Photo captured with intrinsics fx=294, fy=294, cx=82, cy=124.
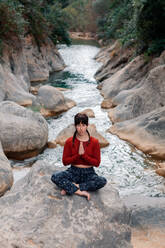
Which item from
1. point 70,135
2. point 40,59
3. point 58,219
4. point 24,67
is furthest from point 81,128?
point 40,59

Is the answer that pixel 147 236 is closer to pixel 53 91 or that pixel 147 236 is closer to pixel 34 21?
pixel 53 91

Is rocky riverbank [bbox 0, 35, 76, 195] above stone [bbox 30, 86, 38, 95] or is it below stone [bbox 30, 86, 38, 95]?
above

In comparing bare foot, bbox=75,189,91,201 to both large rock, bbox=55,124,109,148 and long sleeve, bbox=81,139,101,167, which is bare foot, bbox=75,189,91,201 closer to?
long sleeve, bbox=81,139,101,167

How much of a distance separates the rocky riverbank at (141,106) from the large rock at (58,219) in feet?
13.2

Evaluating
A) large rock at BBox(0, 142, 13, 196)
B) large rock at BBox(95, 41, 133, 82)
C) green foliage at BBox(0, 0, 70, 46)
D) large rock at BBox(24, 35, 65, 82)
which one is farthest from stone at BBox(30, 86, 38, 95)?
large rock at BBox(0, 142, 13, 196)

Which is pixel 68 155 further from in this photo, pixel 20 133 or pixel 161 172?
pixel 20 133

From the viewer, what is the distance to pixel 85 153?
11.8 ft

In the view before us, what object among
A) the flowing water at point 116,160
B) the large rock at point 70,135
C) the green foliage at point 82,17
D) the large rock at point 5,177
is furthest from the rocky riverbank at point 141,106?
the green foliage at point 82,17

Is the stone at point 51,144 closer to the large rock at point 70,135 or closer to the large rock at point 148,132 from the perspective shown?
the large rock at point 70,135

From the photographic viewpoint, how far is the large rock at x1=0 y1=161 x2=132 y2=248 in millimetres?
3076

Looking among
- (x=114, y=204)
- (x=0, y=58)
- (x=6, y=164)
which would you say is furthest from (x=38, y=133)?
(x=0, y=58)

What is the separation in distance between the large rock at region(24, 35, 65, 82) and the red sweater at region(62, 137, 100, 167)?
48.7ft

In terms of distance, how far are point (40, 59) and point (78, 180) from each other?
17066 millimetres

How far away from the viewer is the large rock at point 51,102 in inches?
446
